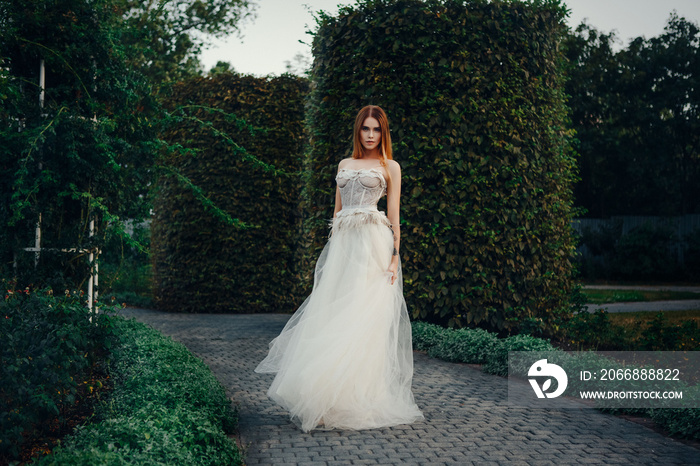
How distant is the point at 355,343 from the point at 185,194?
8083mm

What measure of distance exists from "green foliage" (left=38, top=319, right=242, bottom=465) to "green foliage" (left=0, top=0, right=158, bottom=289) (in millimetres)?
1463

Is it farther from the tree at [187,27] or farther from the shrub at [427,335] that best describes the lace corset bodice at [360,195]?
the tree at [187,27]

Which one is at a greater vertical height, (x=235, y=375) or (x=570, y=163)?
(x=570, y=163)

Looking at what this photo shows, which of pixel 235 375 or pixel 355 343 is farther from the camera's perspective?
A: pixel 235 375

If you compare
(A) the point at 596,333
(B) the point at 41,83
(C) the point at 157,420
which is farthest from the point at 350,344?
(A) the point at 596,333

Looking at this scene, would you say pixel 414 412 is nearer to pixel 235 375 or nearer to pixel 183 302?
pixel 235 375

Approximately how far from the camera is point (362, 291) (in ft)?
Result: 16.3

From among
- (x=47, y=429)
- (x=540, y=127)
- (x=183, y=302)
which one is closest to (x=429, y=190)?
(x=540, y=127)

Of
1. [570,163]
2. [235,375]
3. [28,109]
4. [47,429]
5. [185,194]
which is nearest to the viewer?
[47,429]

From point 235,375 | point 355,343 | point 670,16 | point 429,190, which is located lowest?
point 235,375

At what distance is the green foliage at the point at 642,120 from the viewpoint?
24.1 m

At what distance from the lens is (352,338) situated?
4820 millimetres

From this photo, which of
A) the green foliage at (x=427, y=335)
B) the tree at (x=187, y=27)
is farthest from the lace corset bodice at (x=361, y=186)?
the tree at (x=187, y=27)

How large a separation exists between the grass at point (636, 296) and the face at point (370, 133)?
418 inches
